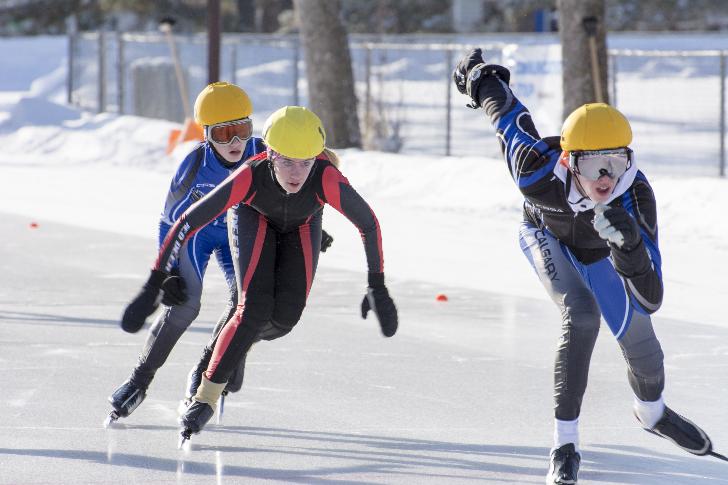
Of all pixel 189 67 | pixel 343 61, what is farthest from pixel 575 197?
pixel 189 67

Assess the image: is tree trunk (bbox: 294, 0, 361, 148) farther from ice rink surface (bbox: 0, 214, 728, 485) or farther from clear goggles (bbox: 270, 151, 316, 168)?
clear goggles (bbox: 270, 151, 316, 168)

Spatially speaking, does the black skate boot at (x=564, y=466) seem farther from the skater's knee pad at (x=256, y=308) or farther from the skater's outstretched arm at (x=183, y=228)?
the skater's outstretched arm at (x=183, y=228)

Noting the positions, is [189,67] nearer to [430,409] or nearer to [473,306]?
[473,306]

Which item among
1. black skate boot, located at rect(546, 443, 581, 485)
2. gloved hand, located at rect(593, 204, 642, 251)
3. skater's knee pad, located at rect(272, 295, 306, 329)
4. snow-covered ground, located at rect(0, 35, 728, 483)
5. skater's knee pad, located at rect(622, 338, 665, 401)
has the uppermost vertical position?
gloved hand, located at rect(593, 204, 642, 251)

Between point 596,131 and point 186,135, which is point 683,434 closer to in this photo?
point 596,131

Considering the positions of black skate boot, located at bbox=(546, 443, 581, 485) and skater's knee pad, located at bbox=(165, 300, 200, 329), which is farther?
skater's knee pad, located at bbox=(165, 300, 200, 329)

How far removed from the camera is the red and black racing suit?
479cm

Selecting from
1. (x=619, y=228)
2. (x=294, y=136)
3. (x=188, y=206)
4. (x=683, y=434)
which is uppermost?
(x=294, y=136)

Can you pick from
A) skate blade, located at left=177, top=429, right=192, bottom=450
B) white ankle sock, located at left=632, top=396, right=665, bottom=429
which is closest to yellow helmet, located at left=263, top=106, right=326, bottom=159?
skate blade, located at left=177, top=429, right=192, bottom=450

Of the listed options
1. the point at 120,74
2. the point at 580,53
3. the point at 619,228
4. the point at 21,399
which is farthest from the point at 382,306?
the point at 120,74

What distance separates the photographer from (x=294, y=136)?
4.72 meters

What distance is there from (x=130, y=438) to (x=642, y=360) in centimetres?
193

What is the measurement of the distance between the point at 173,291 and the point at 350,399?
1.19 metres

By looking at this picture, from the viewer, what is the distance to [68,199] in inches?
529
